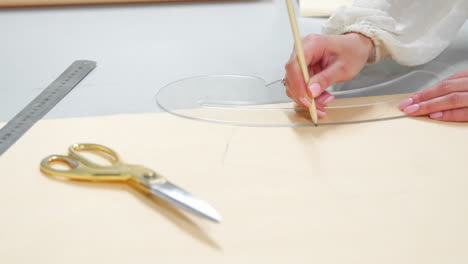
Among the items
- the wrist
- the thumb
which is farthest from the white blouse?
the thumb

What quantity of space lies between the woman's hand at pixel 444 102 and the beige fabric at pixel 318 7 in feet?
1.74

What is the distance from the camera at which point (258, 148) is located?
539 mm

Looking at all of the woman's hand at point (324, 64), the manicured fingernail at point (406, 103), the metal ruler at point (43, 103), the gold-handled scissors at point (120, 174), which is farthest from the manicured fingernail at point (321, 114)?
the metal ruler at point (43, 103)

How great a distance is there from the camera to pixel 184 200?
0.40 metres

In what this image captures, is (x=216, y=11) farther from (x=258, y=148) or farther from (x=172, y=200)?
(x=172, y=200)

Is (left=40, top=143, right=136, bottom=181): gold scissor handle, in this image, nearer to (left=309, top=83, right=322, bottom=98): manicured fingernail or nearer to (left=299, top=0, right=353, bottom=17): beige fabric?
(left=309, top=83, right=322, bottom=98): manicured fingernail

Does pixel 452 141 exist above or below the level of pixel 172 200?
below

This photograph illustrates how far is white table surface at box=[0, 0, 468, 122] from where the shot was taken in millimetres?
751

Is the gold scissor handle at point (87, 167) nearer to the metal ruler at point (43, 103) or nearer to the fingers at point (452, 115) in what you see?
the metal ruler at point (43, 103)

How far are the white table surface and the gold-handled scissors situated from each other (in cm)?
18

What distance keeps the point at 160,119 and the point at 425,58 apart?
0.48m

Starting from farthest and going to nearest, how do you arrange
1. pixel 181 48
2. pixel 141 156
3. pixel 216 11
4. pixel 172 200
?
pixel 216 11 < pixel 181 48 < pixel 141 156 < pixel 172 200

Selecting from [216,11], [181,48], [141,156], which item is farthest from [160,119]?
[216,11]

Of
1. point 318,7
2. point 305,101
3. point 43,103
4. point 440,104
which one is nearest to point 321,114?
point 305,101
